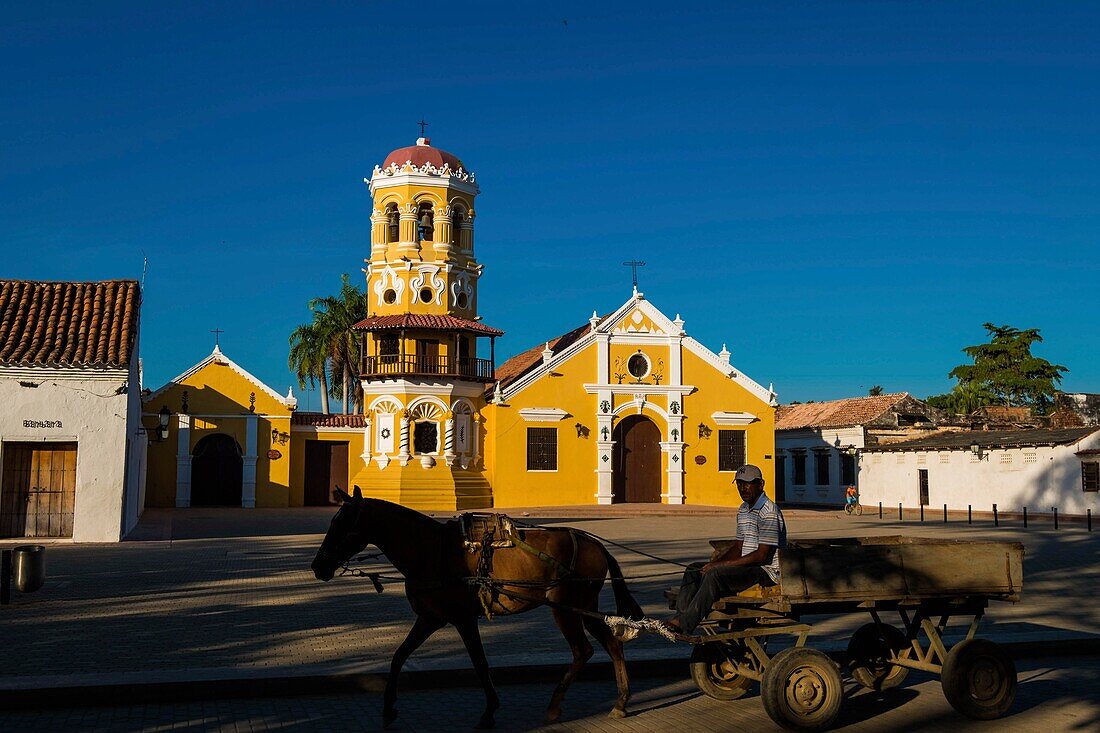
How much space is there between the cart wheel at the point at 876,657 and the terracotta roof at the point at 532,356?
3172cm

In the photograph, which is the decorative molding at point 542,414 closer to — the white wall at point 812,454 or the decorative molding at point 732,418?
the decorative molding at point 732,418

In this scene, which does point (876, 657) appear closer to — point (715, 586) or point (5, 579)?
point (715, 586)

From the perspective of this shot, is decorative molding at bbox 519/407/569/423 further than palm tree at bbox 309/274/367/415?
No

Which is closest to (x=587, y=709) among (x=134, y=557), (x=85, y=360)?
(x=134, y=557)

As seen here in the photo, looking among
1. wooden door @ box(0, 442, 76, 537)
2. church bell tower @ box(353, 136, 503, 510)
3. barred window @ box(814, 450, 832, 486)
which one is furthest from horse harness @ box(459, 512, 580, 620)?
barred window @ box(814, 450, 832, 486)

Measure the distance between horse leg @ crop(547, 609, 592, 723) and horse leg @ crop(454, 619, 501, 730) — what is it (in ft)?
1.38

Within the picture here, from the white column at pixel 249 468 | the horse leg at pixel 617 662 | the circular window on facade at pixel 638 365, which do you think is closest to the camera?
the horse leg at pixel 617 662

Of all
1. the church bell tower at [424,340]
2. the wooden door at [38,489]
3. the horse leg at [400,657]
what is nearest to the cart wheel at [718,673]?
the horse leg at [400,657]

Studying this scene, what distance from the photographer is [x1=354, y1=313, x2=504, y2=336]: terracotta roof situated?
3662 cm

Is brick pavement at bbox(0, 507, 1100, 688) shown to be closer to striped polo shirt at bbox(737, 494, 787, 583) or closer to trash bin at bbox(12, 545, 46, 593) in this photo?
trash bin at bbox(12, 545, 46, 593)

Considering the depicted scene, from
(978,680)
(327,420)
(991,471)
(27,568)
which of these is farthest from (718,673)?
(991,471)

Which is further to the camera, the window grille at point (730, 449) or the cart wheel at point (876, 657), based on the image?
the window grille at point (730, 449)

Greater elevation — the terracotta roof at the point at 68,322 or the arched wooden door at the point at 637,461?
the terracotta roof at the point at 68,322

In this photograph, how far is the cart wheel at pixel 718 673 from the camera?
7.72 metres
